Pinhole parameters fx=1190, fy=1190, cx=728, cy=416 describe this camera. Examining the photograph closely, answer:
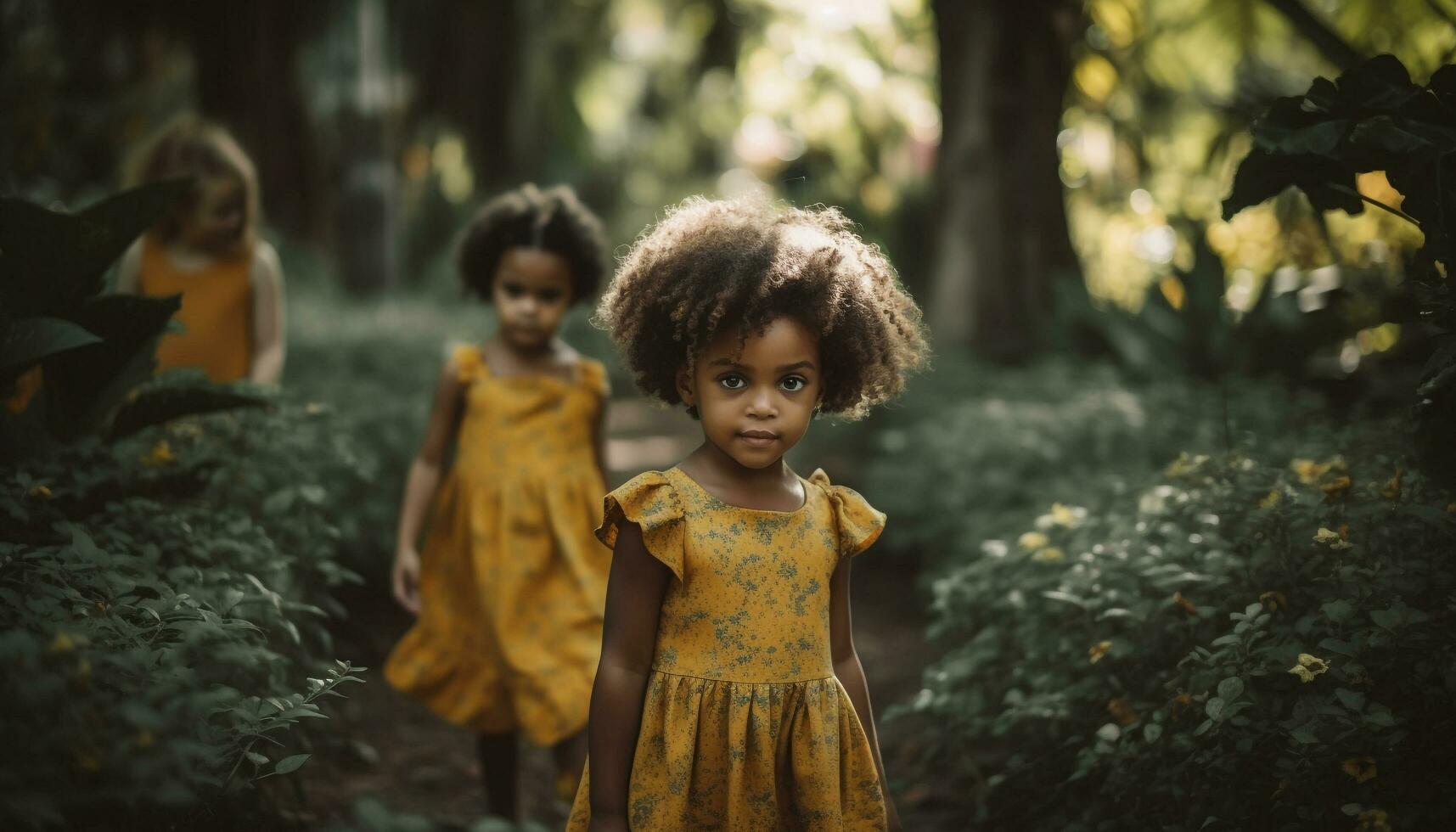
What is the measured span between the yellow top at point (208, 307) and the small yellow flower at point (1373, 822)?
3895 mm

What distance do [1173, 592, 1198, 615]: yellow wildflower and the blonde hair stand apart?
352 centimetres

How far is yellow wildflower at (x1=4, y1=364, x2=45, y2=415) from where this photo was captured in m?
3.02

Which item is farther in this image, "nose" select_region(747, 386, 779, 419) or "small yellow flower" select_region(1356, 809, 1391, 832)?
"nose" select_region(747, 386, 779, 419)

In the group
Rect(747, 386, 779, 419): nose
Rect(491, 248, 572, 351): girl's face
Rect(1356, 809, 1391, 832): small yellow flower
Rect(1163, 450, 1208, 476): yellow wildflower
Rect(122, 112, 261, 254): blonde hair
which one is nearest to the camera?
Rect(1356, 809, 1391, 832): small yellow flower

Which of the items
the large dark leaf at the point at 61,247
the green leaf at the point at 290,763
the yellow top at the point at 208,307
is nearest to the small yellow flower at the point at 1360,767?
the green leaf at the point at 290,763

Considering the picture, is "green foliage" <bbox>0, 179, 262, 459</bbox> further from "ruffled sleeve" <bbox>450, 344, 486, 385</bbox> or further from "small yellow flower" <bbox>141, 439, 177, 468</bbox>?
"ruffled sleeve" <bbox>450, 344, 486, 385</bbox>

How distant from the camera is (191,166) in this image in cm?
443

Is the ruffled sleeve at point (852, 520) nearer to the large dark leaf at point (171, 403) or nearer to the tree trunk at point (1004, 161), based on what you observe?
the large dark leaf at point (171, 403)

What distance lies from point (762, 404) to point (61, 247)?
1.90m

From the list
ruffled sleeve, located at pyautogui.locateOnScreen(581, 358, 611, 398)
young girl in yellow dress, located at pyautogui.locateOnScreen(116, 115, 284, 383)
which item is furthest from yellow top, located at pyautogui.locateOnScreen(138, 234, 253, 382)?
ruffled sleeve, located at pyautogui.locateOnScreen(581, 358, 611, 398)

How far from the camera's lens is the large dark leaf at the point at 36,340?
2686 mm

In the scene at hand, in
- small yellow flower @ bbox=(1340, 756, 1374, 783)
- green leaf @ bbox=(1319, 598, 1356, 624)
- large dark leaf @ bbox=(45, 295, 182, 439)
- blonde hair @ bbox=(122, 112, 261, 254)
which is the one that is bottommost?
small yellow flower @ bbox=(1340, 756, 1374, 783)

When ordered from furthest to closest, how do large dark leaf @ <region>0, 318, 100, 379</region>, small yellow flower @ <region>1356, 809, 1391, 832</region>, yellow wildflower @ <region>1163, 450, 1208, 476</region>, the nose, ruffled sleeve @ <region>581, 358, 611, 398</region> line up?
ruffled sleeve @ <region>581, 358, 611, 398</region> → yellow wildflower @ <region>1163, 450, 1208, 476</region> → large dark leaf @ <region>0, 318, 100, 379</region> → the nose → small yellow flower @ <region>1356, 809, 1391, 832</region>

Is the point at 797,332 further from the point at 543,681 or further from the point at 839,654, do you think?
the point at 543,681
